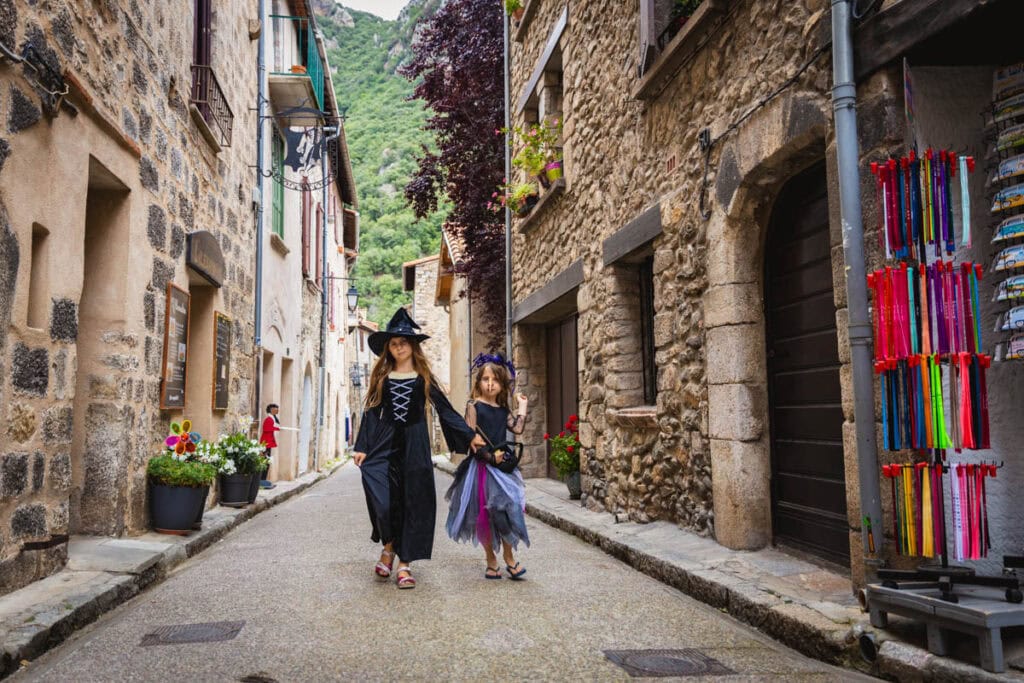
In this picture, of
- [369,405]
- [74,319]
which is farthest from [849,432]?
[74,319]

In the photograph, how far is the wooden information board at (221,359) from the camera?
320 inches

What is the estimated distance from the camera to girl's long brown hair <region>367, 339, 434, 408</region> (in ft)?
17.5

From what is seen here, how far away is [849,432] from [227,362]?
6.58 metres

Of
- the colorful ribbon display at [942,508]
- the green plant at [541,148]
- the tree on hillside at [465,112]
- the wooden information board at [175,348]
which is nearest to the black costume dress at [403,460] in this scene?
the wooden information board at [175,348]

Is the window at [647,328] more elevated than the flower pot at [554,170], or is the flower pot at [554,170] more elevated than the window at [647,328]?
the flower pot at [554,170]

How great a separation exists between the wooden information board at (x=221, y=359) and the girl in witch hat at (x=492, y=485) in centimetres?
364

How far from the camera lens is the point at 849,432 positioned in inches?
148

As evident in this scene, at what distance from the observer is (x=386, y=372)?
5391mm

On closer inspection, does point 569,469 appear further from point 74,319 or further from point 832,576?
point 74,319

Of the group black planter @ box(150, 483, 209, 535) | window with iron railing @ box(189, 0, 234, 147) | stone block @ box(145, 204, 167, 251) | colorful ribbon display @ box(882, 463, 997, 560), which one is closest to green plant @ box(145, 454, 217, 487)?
black planter @ box(150, 483, 209, 535)

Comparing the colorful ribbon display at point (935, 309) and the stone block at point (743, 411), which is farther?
the stone block at point (743, 411)

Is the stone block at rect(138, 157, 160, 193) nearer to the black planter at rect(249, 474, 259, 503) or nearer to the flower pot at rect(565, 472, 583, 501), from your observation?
the black planter at rect(249, 474, 259, 503)

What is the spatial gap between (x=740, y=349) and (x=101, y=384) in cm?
415

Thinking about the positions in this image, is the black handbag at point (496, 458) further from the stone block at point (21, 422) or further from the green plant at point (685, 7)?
the green plant at point (685, 7)
